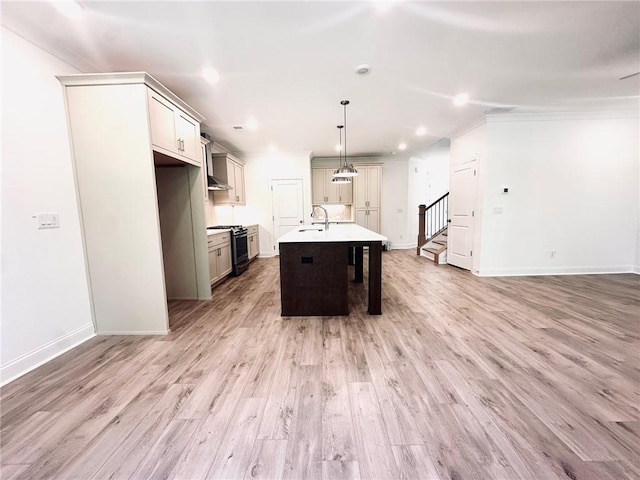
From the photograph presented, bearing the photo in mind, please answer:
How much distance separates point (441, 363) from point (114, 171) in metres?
3.25

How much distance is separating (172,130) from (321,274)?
2.19 metres

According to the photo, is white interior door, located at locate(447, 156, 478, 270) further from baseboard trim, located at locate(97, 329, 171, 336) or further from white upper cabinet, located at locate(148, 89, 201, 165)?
baseboard trim, located at locate(97, 329, 171, 336)

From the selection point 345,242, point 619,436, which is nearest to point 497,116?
point 345,242

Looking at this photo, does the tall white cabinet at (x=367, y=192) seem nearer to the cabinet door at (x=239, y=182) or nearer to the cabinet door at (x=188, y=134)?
the cabinet door at (x=239, y=182)

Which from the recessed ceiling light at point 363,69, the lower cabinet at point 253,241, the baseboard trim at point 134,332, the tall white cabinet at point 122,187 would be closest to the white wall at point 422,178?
the lower cabinet at point 253,241

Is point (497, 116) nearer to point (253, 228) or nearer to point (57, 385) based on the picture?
point (253, 228)

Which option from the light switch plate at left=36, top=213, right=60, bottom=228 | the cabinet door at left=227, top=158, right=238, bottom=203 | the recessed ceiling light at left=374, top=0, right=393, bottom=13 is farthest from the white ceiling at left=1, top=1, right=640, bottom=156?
the cabinet door at left=227, top=158, right=238, bottom=203

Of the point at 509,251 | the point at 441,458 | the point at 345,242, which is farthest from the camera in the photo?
the point at 509,251

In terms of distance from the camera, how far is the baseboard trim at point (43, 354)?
1781mm

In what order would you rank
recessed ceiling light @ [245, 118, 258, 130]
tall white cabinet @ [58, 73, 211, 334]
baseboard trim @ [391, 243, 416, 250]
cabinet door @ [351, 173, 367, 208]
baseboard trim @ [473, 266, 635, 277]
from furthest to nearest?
1. baseboard trim @ [391, 243, 416, 250]
2. cabinet door @ [351, 173, 367, 208]
3. baseboard trim @ [473, 266, 635, 277]
4. recessed ceiling light @ [245, 118, 258, 130]
5. tall white cabinet @ [58, 73, 211, 334]

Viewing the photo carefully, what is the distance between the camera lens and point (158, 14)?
1797 mm

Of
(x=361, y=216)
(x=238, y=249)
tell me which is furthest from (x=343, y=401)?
(x=361, y=216)

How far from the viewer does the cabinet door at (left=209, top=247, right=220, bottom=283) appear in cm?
373

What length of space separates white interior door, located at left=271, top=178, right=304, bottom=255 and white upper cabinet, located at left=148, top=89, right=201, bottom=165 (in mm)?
3082
